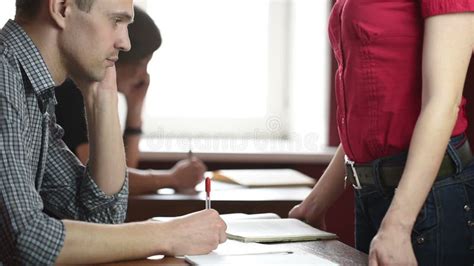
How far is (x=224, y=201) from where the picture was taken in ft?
8.95

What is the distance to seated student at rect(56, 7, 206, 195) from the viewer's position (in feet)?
9.85

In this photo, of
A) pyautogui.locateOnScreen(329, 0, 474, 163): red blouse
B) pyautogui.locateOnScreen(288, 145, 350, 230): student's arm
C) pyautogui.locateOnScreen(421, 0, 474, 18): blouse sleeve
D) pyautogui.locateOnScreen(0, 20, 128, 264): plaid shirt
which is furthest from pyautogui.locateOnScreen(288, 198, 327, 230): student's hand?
pyautogui.locateOnScreen(421, 0, 474, 18): blouse sleeve

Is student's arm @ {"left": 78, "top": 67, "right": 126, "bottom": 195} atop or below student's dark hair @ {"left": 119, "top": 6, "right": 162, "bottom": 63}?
below

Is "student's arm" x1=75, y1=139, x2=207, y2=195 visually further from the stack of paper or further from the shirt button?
the shirt button

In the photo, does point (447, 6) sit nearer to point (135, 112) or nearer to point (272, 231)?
point (272, 231)

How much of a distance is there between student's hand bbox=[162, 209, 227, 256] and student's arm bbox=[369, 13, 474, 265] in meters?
0.34

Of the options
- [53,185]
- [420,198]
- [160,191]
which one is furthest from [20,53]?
[160,191]

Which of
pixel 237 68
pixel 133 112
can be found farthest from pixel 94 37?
pixel 237 68

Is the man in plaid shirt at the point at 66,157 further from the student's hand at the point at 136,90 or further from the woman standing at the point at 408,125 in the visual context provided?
the student's hand at the point at 136,90

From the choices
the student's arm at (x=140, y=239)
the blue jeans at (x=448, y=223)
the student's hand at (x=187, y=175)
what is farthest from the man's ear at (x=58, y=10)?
the student's hand at (x=187, y=175)

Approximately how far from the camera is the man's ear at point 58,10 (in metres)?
1.73

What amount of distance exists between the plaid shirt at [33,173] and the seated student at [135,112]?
894mm

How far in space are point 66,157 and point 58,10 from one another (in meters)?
0.45

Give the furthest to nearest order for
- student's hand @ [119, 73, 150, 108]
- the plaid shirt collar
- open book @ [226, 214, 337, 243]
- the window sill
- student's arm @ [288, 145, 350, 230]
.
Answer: the window sill → student's hand @ [119, 73, 150, 108] → student's arm @ [288, 145, 350, 230] → open book @ [226, 214, 337, 243] → the plaid shirt collar
